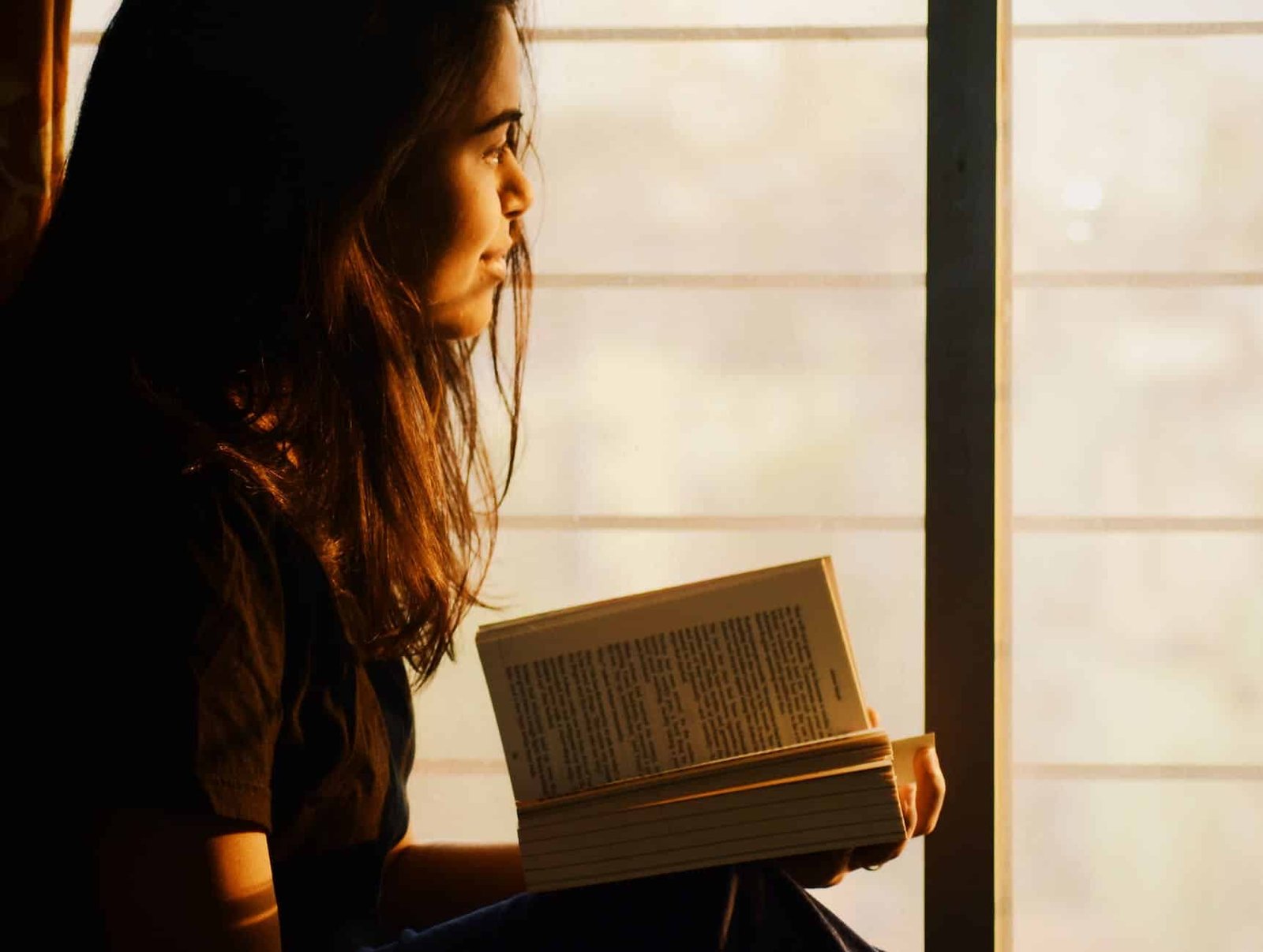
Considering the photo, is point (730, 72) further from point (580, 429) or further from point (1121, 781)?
point (1121, 781)

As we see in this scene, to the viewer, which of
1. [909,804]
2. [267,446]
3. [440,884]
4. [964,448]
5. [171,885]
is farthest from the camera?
[964,448]

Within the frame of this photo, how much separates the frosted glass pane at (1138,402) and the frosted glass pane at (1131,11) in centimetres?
32

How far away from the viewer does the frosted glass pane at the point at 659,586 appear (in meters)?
1.46

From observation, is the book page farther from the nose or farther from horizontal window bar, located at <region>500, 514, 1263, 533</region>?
horizontal window bar, located at <region>500, 514, 1263, 533</region>

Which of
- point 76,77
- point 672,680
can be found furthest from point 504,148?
point 76,77

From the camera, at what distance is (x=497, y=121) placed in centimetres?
97

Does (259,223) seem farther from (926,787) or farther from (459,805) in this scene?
(459,805)

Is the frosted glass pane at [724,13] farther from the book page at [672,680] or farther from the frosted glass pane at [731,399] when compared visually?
the book page at [672,680]

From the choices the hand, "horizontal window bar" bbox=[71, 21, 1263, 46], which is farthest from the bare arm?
"horizontal window bar" bbox=[71, 21, 1263, 46]

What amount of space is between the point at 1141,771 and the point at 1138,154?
74 cm

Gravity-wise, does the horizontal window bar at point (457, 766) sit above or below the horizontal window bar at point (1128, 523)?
below

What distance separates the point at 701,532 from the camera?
4.86 feet

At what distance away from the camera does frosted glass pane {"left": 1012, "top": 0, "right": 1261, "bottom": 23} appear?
138 cm

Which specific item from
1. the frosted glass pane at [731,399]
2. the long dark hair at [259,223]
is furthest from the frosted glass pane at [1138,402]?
the long dark hair at [259,223]
